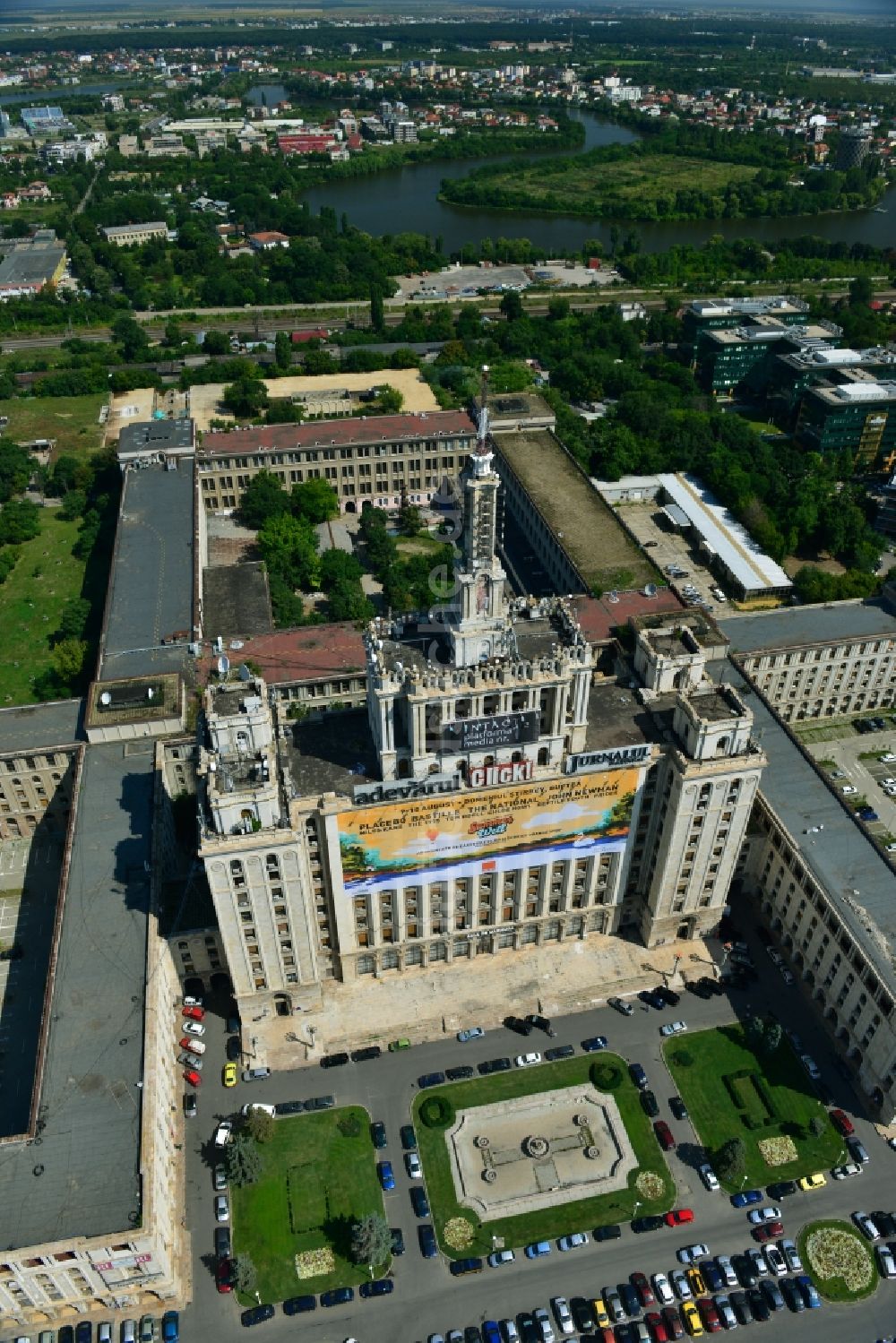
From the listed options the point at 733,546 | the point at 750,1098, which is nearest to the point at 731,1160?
the point at 750,1098

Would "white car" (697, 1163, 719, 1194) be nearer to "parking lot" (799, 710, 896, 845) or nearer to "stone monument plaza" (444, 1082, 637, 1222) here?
"stone monument plaza" (444, 1082, 637, 1222)

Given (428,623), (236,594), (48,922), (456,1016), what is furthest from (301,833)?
(236,594)

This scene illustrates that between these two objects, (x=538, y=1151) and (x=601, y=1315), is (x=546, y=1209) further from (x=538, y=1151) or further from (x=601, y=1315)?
(x=601, y=1315)

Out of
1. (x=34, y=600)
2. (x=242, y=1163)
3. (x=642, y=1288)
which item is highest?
(x=242, y=1163)

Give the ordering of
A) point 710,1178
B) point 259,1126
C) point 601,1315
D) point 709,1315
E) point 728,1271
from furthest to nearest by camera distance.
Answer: point 259,1126 → point 710,1178 → point 728,1271 → point 709,1315 → point 601,1315

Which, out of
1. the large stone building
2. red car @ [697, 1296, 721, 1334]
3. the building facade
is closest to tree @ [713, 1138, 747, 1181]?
red car @ [697, 1296, 721, 1334]

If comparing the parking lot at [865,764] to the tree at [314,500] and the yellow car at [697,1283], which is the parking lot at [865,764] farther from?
the tree at [314,500]

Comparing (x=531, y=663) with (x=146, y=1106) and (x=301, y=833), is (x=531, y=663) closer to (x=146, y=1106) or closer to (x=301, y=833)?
(x=301, y=833)
